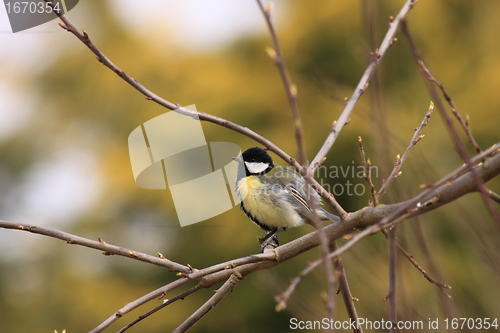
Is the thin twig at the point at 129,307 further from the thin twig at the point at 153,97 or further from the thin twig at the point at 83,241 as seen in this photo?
the thin twig at the point at 153,97

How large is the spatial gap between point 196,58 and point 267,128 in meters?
1.60

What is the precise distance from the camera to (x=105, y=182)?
18.4 ft

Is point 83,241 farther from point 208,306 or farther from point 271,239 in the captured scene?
point 271,239

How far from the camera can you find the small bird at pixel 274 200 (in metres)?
2.83

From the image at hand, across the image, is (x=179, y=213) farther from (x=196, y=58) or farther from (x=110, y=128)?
(x=196, y=58)

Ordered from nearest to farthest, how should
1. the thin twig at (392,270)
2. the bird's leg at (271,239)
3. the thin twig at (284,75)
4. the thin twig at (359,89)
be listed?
1. the thin twig at (284,75)
2. the thin twig at (392,270)
3. the thin twig at (359,89)
4. the bird's leg at (271,239)

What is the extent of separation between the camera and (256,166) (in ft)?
10.4

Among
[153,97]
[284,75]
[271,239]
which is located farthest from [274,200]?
→ [284,75]

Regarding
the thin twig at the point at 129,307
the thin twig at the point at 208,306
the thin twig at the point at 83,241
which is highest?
the thin twig at the point at 83,241

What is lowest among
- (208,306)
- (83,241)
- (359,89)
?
(208,306)

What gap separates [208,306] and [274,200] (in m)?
1.38

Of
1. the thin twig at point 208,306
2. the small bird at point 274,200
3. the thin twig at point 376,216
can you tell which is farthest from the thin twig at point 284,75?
the small bird at point 274,200

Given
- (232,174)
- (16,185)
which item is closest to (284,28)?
(232,174)

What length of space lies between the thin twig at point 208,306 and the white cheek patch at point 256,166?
5.15ft
